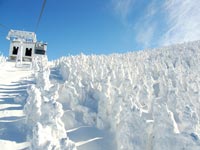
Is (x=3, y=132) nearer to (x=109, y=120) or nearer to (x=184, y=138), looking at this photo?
(x=109, y=120)

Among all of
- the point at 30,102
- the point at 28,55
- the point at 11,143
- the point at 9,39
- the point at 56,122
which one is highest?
the point at 9,39

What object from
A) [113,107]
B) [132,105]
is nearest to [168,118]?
[132,105]

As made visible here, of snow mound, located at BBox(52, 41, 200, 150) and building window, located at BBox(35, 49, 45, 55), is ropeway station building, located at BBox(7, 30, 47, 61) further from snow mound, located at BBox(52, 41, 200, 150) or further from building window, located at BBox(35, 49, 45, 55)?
snow mound, located at BBox(52, 41, 200, 150)

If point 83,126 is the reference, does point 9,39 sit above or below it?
above

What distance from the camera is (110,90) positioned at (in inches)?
530

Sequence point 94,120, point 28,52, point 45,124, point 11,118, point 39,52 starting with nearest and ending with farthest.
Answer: point 45,124 → point 11,118 → point 94,120 → point 28,52 → point 39,52

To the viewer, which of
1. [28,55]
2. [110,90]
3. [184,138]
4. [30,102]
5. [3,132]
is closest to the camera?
[184,138]

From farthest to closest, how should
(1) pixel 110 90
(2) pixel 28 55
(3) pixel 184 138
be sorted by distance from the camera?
1. (2) pixel 28 55
2. (1) pixel 110 90
3. (3) pixel 184 138

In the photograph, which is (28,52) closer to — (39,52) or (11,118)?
(39,52)

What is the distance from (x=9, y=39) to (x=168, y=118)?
112 ft

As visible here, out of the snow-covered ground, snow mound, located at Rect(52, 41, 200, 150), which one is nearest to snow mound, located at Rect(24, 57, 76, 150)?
the snow-covered ground

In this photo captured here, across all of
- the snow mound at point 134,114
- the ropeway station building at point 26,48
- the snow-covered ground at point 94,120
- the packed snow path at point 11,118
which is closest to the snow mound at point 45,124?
the snow-covered ground at point 94,120

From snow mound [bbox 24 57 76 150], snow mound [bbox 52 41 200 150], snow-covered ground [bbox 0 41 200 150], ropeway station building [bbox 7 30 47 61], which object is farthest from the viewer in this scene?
ropeway station building [bbox 7 30 47 61]

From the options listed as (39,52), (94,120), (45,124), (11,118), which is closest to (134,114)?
(94,120)
